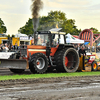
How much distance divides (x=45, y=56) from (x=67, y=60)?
6.53ft

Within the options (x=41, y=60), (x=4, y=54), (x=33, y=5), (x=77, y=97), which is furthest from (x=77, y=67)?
(x=77, y=97)

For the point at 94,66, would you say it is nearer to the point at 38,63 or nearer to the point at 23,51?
the point at 38,63

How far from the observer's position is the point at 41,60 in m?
13.0

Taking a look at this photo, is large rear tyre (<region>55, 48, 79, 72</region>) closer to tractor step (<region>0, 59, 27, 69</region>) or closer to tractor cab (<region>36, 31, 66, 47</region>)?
tractor cab (<region>36, 31, 66, 47</region>)

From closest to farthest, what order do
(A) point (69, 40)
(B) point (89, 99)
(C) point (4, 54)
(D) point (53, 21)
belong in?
(B) point (89, 99), (C) point (4, 54), (A) point (69, 40), (D) point (53, 21)

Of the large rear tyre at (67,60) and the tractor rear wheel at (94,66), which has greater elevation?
the large rear tyre at (67,60)

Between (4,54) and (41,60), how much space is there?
6494 mm

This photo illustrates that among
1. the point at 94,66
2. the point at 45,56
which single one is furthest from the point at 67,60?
the point at 94,66

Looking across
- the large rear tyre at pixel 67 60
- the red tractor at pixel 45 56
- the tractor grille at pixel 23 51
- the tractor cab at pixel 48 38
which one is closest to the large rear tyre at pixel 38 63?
the red tractor at pixel 45 56

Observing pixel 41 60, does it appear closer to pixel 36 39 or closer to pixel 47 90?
pixel 36 39

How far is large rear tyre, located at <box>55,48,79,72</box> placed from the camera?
44.6 feet

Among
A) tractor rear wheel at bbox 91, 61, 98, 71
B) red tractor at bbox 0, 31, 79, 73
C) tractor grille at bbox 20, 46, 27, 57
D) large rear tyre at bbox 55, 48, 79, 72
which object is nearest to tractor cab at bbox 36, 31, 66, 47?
red tractor at bbox 0, 31, 79, 73

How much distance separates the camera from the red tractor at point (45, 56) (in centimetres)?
1271

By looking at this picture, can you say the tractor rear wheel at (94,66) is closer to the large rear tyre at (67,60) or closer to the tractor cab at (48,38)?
the large rear tyre at (67,60)
